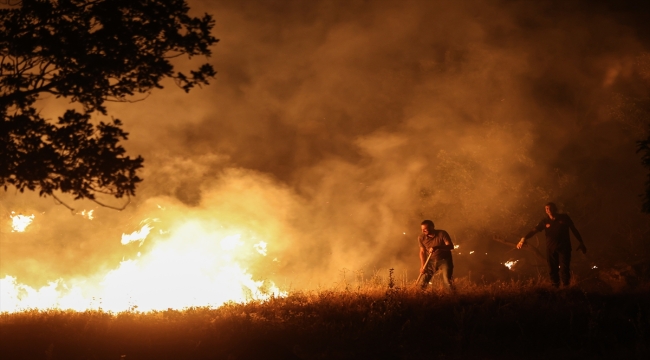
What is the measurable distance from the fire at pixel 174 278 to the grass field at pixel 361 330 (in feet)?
11.9

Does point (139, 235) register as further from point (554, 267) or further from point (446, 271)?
point (554, 267)

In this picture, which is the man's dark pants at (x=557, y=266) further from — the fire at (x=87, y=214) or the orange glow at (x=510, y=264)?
the fire at (x=87, y=214)

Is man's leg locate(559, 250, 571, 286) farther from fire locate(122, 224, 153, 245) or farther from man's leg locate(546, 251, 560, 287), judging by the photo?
fire locate(122, 224, 153, 245)

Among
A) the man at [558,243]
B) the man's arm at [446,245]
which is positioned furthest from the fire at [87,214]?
the man at [558,243]

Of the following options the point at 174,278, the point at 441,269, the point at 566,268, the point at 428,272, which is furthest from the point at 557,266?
the point at 174,278

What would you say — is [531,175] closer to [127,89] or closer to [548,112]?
[548,112]

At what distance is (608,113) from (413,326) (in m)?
12.3

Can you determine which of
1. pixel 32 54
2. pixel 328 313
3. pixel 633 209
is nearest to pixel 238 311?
pixel 328 313

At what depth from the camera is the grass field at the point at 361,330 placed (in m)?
7.22

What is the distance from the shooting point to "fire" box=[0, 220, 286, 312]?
12.8 meters

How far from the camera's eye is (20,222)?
19656 mm

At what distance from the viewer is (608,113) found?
16531 mm

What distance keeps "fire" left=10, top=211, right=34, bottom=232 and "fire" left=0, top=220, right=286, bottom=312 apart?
3.72m

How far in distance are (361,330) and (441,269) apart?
370cm
